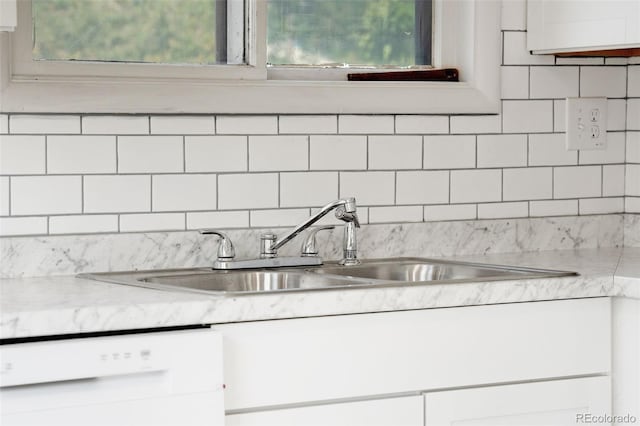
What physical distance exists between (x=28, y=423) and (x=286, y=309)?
1.68 feet

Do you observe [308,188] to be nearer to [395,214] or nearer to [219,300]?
[395,214]

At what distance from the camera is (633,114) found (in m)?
2.90

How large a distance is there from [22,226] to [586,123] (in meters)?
1.53

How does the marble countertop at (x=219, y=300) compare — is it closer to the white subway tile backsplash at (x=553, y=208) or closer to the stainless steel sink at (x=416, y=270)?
the stainless steel sink at (x=416, y=270)

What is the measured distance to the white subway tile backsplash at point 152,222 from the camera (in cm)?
238

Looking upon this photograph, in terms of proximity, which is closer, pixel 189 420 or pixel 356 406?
pixel 189 420

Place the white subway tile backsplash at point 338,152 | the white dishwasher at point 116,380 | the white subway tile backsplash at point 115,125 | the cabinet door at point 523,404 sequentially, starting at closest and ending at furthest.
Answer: the white dishwasher at point 116,380
the cabinet door at point 523,404
the white subway tile backsplash at point 115,125
the white subway tile backsplash at point 338,152

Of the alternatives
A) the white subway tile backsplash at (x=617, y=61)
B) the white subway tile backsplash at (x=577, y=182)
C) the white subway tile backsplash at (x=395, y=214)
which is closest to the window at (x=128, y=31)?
the white subway tile backsplash at (x=395, y=214)

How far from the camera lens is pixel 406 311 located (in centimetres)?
206

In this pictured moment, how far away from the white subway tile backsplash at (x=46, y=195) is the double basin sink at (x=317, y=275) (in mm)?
176

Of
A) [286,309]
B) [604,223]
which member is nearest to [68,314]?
[286,309]

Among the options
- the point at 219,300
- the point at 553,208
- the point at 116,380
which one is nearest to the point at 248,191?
the point at 219,300

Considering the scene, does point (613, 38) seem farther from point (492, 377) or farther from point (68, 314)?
point (68, 314)

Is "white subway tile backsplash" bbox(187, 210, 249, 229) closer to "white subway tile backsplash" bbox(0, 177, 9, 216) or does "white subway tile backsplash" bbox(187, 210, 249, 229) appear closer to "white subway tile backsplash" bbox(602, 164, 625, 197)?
"white subway tile backsplash" bbox(0, 177, 9, 216)
